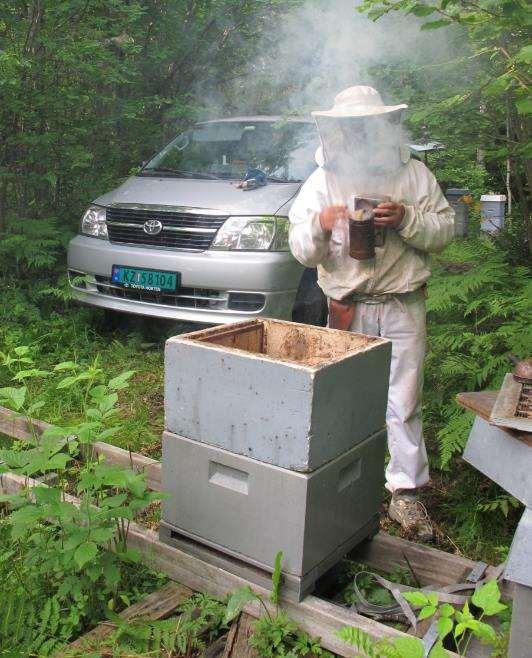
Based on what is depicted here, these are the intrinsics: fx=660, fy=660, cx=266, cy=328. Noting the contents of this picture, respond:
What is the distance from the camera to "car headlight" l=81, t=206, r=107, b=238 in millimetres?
5906

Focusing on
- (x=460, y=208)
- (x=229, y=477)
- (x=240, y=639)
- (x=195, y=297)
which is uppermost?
(x=460, y=208)

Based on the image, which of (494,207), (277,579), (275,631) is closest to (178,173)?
(277,579)

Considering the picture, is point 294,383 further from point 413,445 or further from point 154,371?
point 154,371

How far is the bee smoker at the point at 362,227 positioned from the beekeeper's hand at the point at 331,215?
0.12 meters

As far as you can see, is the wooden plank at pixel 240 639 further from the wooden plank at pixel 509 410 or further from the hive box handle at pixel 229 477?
the wooden plank at pixel 509 410

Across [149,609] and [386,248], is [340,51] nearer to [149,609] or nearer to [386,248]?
[386,248]

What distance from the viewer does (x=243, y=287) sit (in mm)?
5133

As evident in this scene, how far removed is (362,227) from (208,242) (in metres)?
2.39

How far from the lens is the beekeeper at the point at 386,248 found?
3307 mm

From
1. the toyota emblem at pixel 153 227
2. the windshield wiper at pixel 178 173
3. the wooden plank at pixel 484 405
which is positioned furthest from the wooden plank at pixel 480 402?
the windshield wiper at pixel 178 173

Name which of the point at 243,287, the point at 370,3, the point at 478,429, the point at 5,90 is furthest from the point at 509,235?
the point at 5,90

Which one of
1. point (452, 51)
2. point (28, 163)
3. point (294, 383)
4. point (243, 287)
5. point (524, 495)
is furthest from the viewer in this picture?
point (28, 163)

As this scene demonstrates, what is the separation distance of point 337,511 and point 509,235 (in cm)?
418

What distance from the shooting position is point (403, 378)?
3.45m
